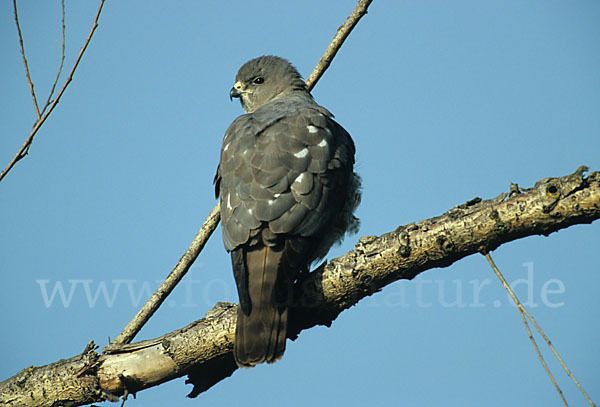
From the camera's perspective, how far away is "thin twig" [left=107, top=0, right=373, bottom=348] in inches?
162

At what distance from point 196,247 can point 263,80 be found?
2889mm

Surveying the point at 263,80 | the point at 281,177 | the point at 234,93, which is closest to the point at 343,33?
the point at 281,177

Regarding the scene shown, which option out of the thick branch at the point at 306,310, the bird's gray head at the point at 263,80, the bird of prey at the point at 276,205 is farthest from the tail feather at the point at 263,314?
the bird's gray head at the point at 263,80

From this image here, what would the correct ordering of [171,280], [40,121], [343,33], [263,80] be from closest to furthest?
[40,121] → [171,280] → [343,33] → [263,80]

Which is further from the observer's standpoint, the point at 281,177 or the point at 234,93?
the point at 234,93

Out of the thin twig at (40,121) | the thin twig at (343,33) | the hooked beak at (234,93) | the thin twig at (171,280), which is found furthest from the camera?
the hooked beak at (234,93)

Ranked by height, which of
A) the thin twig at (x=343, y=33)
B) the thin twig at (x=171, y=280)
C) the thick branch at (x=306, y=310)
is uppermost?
the thin twig at (x=343, y=33)

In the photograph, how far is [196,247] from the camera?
4.36 meters

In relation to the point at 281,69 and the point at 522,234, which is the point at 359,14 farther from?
the point at 522,234

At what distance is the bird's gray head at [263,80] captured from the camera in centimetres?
652

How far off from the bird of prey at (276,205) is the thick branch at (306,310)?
0.18 metres

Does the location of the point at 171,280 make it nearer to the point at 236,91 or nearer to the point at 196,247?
the point at 196,247

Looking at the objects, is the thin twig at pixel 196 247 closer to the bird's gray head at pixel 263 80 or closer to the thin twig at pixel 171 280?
the thin twig at pixel 171 280

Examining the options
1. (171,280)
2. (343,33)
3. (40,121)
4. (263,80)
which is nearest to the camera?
(40,121)
